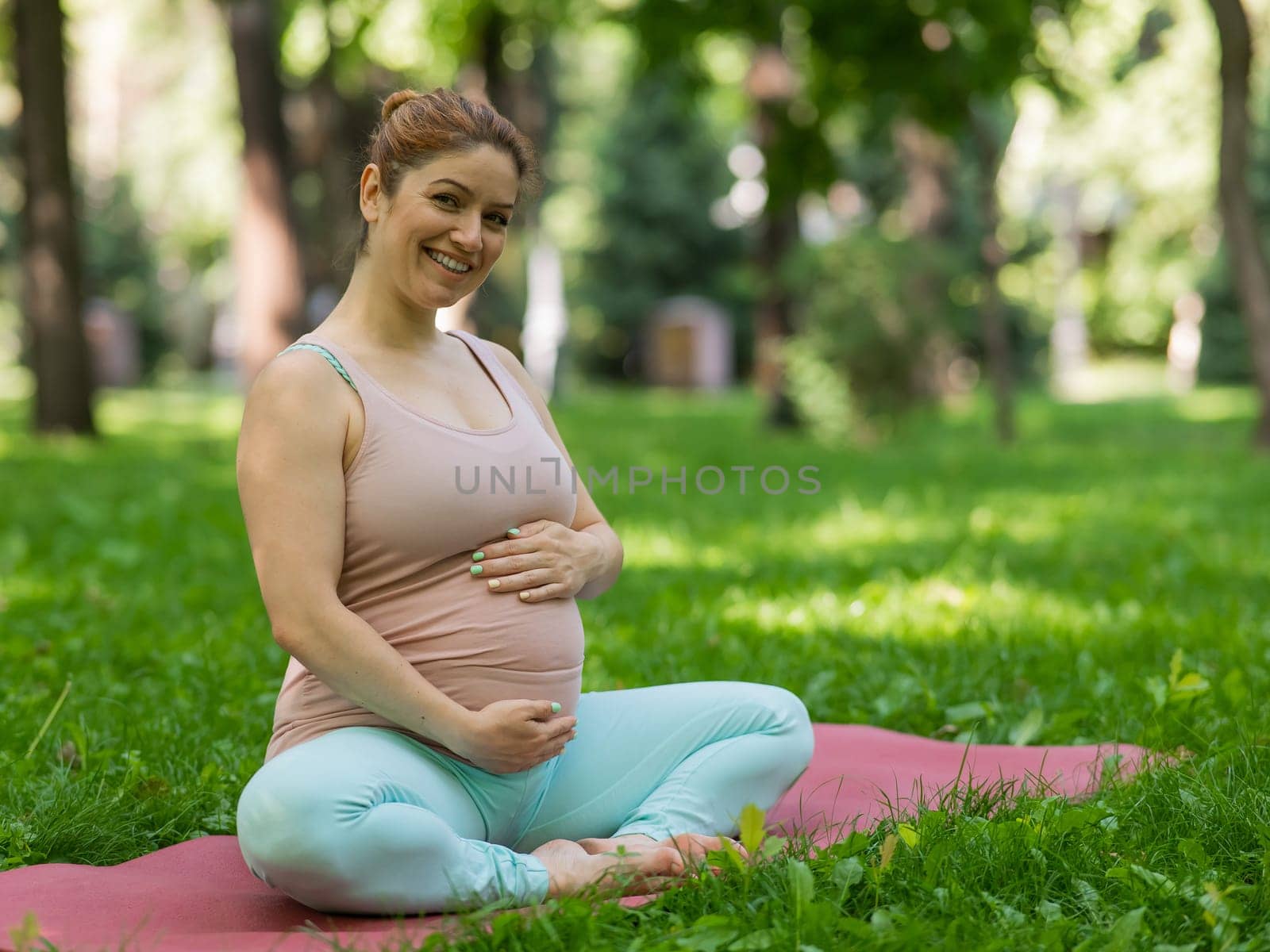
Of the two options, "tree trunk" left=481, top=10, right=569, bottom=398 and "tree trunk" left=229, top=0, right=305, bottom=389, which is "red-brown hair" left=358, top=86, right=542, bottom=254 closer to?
"tree trunk" left=229, top=0, right=305, bottom=389

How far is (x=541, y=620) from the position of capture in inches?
112

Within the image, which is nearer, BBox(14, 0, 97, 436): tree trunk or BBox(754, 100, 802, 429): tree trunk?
BBox(14, 0, 97, 436): tree trunk

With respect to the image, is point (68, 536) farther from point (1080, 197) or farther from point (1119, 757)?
point (1080, 197)

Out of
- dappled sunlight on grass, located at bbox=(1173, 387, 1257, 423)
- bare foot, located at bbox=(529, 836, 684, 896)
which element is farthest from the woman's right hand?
dappled sunlight on grass, located at bbox=(1173, 387, 1257, 423)

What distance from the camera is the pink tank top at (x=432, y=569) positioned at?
8.75 feet

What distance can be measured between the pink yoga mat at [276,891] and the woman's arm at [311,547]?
411mm

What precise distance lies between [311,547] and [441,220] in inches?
26.5

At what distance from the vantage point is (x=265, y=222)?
15.8 metres

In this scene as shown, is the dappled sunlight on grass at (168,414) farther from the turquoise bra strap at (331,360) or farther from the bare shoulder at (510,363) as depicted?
the turquoise bra strap at (331,360)

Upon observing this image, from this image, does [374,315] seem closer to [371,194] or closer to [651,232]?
[371,194]

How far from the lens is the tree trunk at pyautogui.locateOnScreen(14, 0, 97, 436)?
44.8 feet

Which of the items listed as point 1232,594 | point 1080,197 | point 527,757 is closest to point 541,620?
point 527,757

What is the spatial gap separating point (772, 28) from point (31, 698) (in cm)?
861

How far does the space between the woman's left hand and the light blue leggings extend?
34cm
